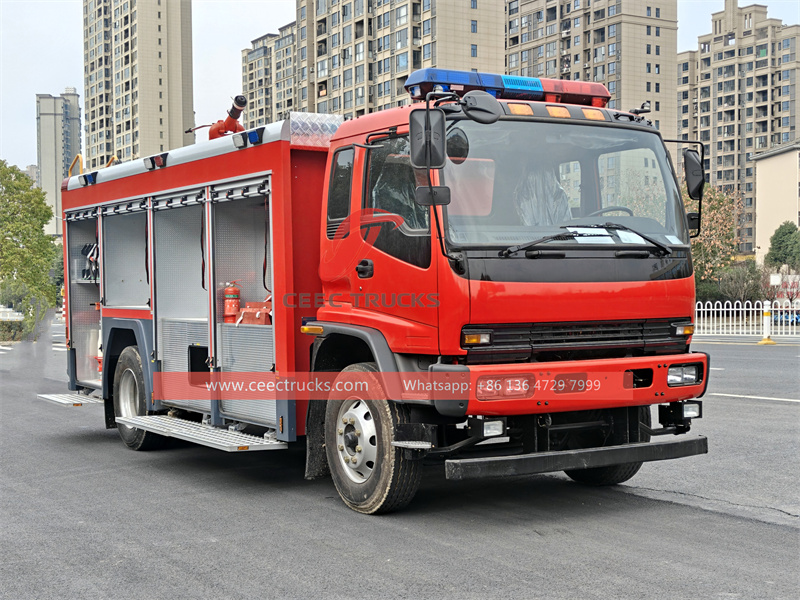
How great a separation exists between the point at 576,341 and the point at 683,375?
34.4 inches

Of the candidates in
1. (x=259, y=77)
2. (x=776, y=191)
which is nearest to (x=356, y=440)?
(x=776, y=191)

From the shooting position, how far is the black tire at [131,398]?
920cm

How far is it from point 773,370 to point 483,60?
234ft

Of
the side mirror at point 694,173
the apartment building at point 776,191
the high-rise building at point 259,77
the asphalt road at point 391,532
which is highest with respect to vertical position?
the high-rise building at point 259,77

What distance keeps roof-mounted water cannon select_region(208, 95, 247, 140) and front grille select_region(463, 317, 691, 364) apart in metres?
3.89

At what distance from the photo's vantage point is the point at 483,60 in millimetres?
83688

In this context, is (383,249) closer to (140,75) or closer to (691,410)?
(691,410)

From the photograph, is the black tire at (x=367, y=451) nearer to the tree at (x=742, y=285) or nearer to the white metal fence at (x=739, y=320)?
the white metal fence at (x=739, y=320)

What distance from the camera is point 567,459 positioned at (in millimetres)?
5734

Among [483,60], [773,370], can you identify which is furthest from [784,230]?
[773,370]

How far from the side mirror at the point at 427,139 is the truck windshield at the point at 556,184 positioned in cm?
25

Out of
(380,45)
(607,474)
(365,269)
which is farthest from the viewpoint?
(380,45)

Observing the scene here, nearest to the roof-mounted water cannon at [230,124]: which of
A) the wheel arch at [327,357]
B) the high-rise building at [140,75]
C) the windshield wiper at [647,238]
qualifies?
the wheel arch at [327,357]

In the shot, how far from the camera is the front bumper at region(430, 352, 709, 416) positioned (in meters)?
5.45
